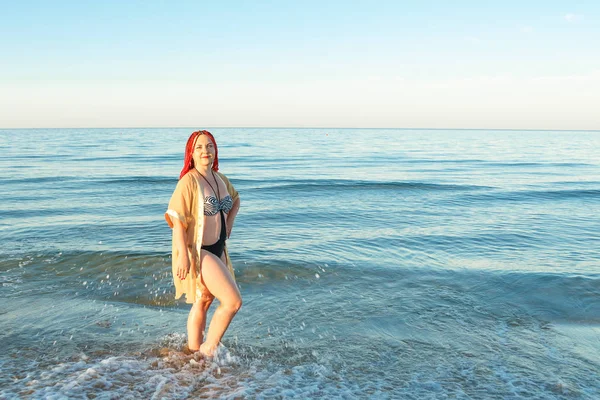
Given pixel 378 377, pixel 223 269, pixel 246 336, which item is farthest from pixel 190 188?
pixel 378 377

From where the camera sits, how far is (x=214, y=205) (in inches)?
197

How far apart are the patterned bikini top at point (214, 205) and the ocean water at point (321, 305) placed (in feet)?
5.30

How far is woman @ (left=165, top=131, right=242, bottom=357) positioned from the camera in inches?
191

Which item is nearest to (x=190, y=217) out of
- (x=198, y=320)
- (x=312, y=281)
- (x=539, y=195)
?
(x=198, y=320)

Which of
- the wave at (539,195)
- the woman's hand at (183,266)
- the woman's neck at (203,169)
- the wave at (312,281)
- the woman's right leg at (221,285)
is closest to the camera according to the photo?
the woman's hand at (183,266)

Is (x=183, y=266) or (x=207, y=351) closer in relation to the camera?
(x=183, y=266)

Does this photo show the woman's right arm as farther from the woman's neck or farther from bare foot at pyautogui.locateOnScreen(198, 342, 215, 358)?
bare foot at pyautogui.locateOnScreen(198, 342, 215, 358)

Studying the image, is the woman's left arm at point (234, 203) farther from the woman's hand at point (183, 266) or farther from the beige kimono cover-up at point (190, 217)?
the woman's hand at point (183, 266)

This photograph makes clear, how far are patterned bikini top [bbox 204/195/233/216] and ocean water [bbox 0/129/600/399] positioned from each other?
5.30 feet

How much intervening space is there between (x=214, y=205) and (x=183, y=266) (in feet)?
2.22

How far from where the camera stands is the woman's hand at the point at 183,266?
15.8 ft

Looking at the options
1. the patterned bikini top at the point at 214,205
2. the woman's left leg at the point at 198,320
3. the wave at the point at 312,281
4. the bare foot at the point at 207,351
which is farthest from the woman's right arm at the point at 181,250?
the wave at the point at 312,281

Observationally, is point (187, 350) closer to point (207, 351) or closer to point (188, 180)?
point (207, 351)

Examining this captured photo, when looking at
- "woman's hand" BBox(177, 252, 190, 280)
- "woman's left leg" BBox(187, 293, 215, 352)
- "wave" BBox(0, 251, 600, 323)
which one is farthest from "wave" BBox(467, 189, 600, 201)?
"woman's hand" BBox(177, 252, 190, 280)
